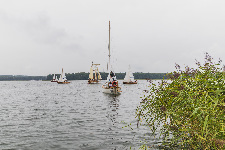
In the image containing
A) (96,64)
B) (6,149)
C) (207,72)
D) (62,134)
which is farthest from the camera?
(96,64)

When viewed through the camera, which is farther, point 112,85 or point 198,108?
point 112,85

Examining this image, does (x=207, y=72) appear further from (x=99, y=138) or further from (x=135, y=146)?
(x=99, y=138)

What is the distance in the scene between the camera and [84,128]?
44.3 feet

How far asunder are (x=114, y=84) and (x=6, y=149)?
1296 inches

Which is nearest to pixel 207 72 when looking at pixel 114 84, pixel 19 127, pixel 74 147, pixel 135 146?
pixel 135 146

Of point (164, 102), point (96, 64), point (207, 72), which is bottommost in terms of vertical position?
point (164, 102)

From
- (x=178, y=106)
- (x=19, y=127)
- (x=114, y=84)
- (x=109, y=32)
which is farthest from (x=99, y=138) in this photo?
(x=109, y=32)

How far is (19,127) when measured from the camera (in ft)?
46.0

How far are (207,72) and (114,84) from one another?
36709 millimetres

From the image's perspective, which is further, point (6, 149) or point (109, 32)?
point (109, 32)

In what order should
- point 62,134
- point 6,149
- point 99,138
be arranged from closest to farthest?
point 6,149
point 99,138
point 62,134

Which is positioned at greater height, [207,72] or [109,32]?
[109,32]

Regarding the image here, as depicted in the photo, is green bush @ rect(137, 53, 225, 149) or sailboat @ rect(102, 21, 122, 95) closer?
green bush @ rect(137, 53, 225, 149)

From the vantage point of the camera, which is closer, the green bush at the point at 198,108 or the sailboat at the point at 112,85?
the green bush at the point at 198,108
